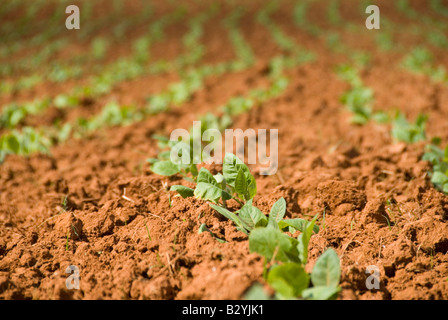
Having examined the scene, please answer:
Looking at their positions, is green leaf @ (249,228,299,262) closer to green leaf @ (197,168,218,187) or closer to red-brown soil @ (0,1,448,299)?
red-brown soil @ (0,1,448,299)

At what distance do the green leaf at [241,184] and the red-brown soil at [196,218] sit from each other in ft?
0.57

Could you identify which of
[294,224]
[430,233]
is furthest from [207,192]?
[430,233]

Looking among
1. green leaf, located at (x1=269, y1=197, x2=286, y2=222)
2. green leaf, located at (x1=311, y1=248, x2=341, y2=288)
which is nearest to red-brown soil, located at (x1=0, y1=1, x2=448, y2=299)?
green leaf, located at (x1=311, y1=248, x2=341, y2=288)

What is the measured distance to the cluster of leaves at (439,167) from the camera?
2.37 m

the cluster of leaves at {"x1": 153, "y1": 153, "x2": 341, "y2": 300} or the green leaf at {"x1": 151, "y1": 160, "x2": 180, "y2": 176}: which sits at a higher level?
the green leaf at {"x1": 151, "y1": 160, "x2": 180, "y2": 176}

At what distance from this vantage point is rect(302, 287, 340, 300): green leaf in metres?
1.40

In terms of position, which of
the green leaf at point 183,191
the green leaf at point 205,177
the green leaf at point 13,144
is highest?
the green leaf at point 13,144

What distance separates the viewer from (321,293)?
1413 millimetres

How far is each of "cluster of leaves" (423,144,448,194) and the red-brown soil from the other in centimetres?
6

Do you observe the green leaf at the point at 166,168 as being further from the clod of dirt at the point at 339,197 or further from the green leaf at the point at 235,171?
the clod of dirt at the point at 339,197

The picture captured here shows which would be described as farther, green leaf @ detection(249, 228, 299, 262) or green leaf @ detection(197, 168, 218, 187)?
green leaf @ detection(197, 168, 218, 187)

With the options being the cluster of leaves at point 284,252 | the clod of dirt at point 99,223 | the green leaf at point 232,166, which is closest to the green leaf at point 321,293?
the cluster of leaves at point 284,252

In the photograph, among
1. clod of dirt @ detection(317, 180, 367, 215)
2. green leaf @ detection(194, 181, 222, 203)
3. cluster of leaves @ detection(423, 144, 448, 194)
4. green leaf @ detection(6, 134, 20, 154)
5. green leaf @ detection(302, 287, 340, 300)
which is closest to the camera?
green leaf @ detection(302, 287, 340, 300)
